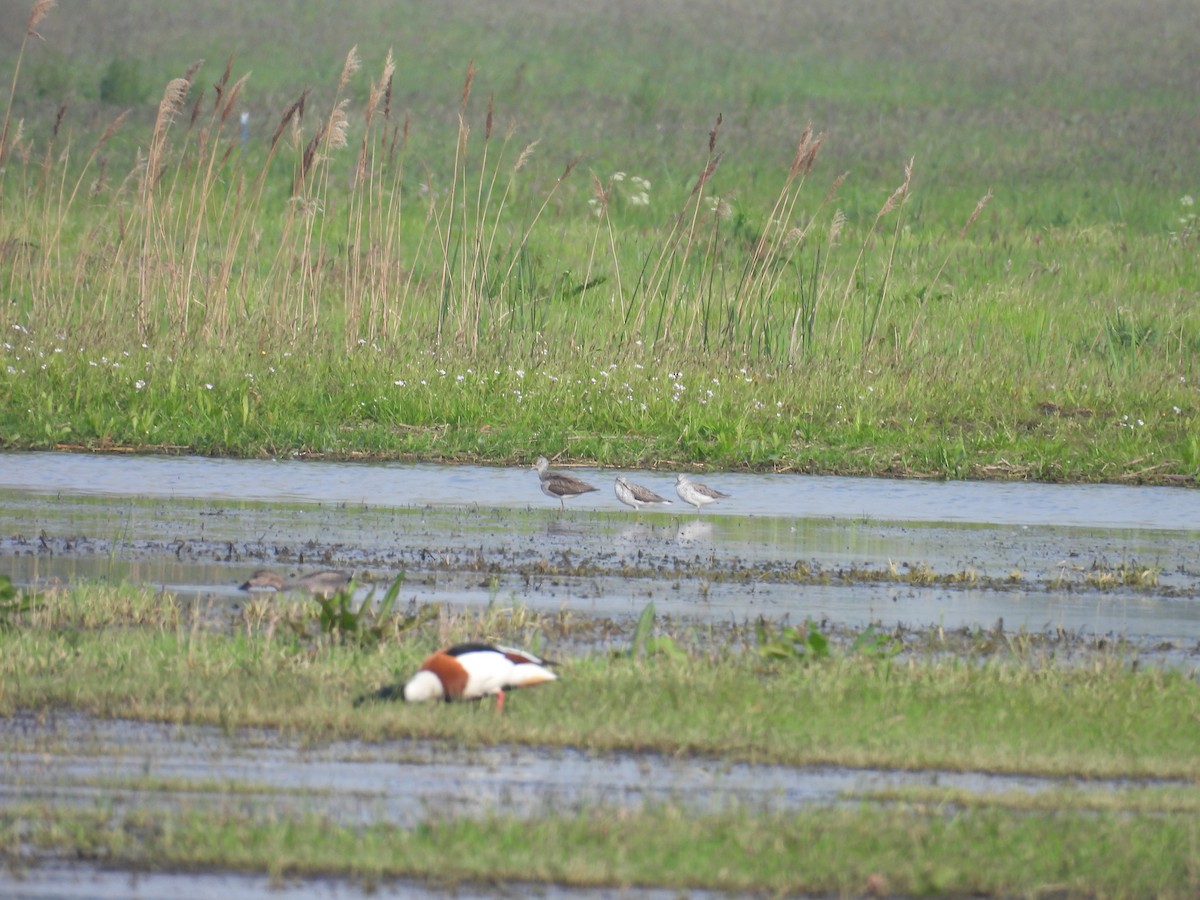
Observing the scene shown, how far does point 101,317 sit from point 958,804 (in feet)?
43.5

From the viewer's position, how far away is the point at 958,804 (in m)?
5.98

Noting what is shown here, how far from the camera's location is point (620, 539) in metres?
11.6

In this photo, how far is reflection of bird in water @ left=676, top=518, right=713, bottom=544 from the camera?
38.1ft

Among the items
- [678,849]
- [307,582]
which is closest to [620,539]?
[307,582]

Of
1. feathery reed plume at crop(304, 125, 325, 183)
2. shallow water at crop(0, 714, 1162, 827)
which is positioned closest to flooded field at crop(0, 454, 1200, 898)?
shallow water at crop(0, 714, 1162, 827)

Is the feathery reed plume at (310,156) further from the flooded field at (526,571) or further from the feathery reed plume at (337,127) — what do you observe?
the flooded field at (526,571)

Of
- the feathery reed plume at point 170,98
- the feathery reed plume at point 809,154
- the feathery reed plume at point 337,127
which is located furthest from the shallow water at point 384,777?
the feathery reed plume at point 809,154

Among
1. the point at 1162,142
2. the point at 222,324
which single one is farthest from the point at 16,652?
the point at 1162,142

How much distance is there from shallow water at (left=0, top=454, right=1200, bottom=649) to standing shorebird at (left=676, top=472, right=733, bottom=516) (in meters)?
0.13

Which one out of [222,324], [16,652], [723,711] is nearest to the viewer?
[723,711]

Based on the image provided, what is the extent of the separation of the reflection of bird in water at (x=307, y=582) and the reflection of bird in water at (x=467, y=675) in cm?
221

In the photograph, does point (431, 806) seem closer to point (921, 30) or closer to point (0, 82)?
point (0, 82)

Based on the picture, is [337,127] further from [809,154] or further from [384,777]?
[384,777]

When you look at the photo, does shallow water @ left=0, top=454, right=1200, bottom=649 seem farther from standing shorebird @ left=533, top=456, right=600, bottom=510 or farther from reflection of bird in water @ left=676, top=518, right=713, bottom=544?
standing shorebird @ left=533, top=456, right=600, bottom=510
